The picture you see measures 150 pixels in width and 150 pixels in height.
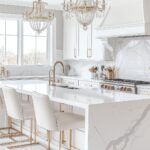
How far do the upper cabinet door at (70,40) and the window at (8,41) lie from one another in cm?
120

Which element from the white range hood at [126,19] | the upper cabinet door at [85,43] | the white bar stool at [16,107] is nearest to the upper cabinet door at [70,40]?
the upper cabinet door at [85,43]

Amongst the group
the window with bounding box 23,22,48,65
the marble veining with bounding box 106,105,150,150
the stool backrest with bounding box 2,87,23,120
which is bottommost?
the marble veining with bounding box 106,105,150,150

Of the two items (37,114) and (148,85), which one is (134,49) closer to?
(148,85)

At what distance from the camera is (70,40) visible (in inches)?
298

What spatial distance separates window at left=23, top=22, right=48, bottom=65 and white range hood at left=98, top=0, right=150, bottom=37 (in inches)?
76.2

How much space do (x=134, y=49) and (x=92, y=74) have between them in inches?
46.1

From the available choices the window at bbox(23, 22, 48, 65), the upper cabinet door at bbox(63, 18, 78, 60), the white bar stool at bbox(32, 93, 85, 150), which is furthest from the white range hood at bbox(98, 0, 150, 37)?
the white bar stool at bbox(32, 93, 85, 150)

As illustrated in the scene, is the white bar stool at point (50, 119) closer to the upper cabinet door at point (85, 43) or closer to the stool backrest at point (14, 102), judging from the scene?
the stool backrest at point (14, 102)

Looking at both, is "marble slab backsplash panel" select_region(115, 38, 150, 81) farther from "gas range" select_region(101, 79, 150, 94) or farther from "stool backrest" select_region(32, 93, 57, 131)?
"stool backrest" select_region(32, 93, 57, 131)

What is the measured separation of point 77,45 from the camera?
7.31m

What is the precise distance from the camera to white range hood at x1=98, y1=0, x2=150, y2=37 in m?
5.50

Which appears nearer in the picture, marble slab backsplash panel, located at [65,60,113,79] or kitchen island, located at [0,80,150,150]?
kitchen island, located at [0,80,150,150]

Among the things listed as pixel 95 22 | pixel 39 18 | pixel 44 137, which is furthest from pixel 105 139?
pixel 95 22

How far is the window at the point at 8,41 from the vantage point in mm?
7215
